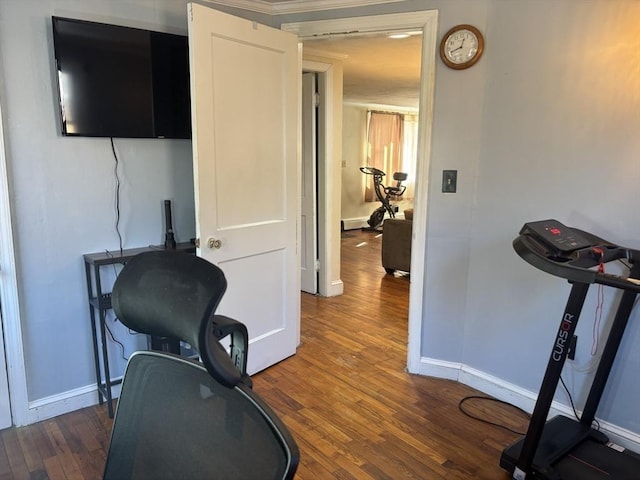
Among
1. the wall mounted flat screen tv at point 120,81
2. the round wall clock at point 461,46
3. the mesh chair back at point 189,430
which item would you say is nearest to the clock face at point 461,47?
the round wall clock at point 461,46

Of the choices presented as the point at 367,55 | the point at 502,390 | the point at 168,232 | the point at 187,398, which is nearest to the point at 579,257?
the point at 502,390

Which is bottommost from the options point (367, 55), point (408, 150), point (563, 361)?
point (563, 361)

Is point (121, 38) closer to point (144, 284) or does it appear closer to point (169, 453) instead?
point (144, 284)

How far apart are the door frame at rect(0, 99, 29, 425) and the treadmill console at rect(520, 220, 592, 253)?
2282 millimetres

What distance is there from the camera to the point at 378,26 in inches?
103

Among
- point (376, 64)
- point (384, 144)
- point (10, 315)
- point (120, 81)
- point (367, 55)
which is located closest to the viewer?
point (10, 315)

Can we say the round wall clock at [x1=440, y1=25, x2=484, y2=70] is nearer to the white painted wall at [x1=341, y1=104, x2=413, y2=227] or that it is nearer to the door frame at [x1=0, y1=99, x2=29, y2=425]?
the door frame at [x1=0, y1=99, x2=29, y2=425]

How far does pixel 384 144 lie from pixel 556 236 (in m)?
7.20

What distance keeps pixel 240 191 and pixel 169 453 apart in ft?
5.76

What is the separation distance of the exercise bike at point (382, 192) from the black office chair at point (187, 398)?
715 cm

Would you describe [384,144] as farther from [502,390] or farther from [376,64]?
[502,390]

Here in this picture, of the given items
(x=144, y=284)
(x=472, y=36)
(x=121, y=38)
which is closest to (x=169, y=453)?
(x=144, y=284)

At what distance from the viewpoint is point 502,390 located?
8.37ft

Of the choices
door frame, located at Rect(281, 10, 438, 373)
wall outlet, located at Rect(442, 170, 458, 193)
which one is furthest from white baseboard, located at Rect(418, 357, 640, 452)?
wall outlet, located at Rect(442, 170, 458, 193)
